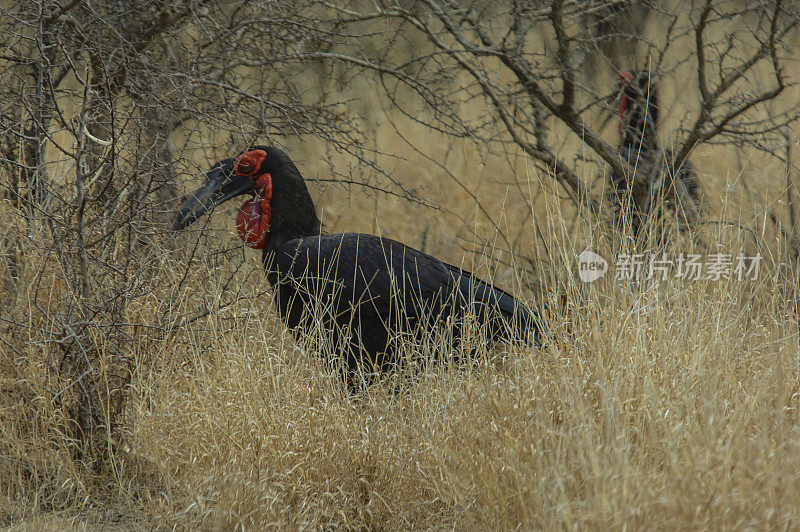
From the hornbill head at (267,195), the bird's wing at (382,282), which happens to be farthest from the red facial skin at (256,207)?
the bird's wing at (382,282)

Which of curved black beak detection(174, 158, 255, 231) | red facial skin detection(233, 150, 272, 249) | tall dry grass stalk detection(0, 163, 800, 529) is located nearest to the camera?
tall dry grass stalk detection(0, 163, 800, 529)

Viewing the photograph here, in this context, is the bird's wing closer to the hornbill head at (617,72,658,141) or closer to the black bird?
the black bird

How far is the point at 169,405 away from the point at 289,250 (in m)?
1.24

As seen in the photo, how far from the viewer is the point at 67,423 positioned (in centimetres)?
336

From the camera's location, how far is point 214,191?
4.20 m

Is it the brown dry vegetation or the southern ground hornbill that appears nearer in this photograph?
the brown dry vegetation

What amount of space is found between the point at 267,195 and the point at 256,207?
9 cm

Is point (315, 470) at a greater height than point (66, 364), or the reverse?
point (66, 364)

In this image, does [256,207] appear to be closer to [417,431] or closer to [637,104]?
[417,431]

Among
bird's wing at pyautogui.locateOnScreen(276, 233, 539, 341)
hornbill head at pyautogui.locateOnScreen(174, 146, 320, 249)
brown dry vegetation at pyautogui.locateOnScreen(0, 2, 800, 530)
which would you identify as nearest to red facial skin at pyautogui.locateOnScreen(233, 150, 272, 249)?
hornbill head at pyautogui.locateOnScreen(174, 146, 320, 249)

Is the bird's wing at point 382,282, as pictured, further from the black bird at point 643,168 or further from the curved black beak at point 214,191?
the black bird at point 643,168

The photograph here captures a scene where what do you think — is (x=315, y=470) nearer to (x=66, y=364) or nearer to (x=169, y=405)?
(x=169, y=405)

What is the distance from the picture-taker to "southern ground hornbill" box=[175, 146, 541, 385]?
4121 mm

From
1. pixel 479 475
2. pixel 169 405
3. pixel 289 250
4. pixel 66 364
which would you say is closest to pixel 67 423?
pixel 66 364
